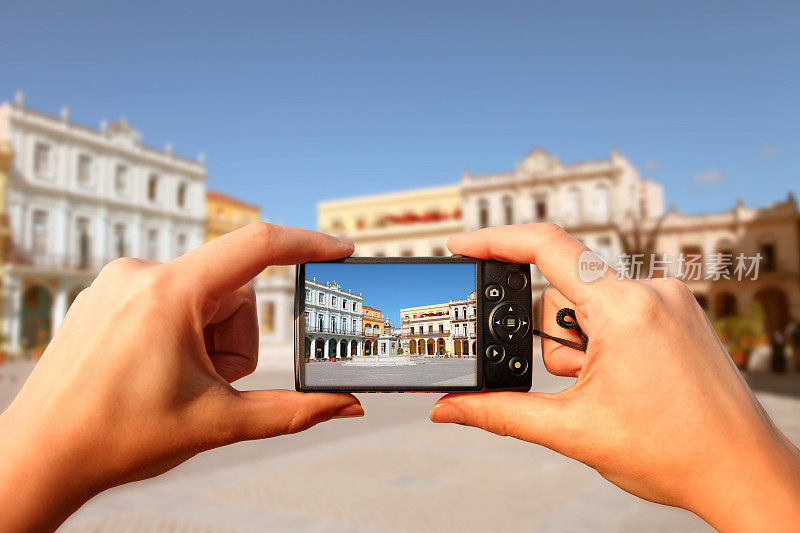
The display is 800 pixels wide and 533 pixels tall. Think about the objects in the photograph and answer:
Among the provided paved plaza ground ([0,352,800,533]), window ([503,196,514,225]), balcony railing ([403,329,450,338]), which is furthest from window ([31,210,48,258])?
balcony railing ([403,329,450,338])

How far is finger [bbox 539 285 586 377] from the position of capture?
2180 millimetres

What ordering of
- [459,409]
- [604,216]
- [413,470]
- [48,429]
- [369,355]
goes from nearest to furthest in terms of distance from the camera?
[48,429], [459,409], [369,355], [413,470], [604,216]

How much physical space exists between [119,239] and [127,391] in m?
42.9

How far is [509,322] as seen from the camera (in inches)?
89.7

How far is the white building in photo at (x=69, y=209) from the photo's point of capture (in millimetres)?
34938

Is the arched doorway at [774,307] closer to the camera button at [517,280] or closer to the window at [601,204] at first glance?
the window at [601,204]

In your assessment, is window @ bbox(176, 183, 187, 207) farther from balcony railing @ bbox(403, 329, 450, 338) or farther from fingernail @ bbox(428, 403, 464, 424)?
fingernail @ bbox(428, 403, 464, 424)

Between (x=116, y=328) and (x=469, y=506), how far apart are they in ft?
17.0

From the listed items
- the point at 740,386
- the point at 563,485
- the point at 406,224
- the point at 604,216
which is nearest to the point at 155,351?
the point at 740,386

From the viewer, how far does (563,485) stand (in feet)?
22.4

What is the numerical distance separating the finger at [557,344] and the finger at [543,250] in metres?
0.20

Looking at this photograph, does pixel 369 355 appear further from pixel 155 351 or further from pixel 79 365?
pixel 79 365

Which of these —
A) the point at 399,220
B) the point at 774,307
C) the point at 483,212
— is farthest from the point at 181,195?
the point at 774,307

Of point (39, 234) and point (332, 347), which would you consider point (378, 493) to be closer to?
point (332, 347)
